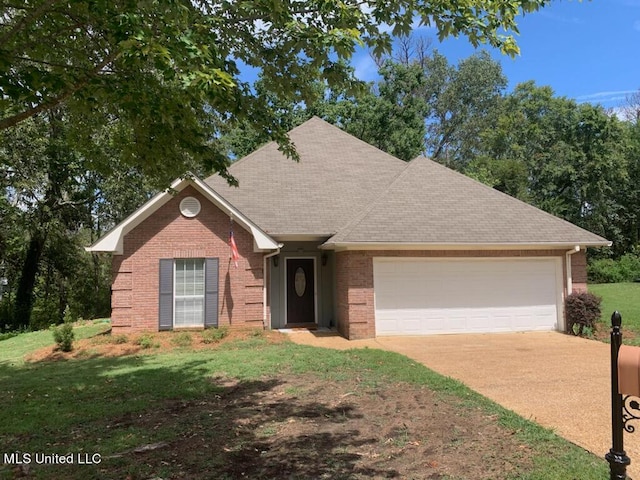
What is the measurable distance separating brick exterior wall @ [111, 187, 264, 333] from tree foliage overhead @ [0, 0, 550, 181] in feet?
20.3

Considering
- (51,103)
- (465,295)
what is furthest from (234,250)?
(51,103)

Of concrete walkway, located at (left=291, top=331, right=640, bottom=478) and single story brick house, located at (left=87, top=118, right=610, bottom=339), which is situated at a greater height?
single story brick house, located at (left=87, top=118, right=610, bottom=339)

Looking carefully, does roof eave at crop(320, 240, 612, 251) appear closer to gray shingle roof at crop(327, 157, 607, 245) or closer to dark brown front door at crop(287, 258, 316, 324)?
gray shingle roof at crop(327, 157, 607, 245)

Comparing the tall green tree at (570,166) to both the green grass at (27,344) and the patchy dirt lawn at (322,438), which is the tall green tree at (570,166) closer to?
the green grass at (27,344)

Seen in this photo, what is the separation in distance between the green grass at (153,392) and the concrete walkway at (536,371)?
1.30ft

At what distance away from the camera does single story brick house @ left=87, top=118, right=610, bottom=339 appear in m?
11.8

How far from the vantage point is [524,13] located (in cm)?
458

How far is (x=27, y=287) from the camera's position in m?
20.6

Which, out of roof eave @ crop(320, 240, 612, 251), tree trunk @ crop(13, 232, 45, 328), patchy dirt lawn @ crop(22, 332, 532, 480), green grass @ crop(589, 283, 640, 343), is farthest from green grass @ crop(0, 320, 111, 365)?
green grass @ crop(589, 283, 640, 343)

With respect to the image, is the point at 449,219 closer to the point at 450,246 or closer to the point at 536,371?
the point at 450,246

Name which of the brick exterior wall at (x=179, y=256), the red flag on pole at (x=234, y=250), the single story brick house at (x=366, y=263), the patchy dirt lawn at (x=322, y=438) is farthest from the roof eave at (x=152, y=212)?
the patchy dirt lawn at (x=322, y=438)

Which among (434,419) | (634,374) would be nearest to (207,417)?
(434,419)

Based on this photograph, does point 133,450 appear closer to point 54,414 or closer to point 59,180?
point 54,414

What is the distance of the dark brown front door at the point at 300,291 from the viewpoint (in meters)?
13.8
